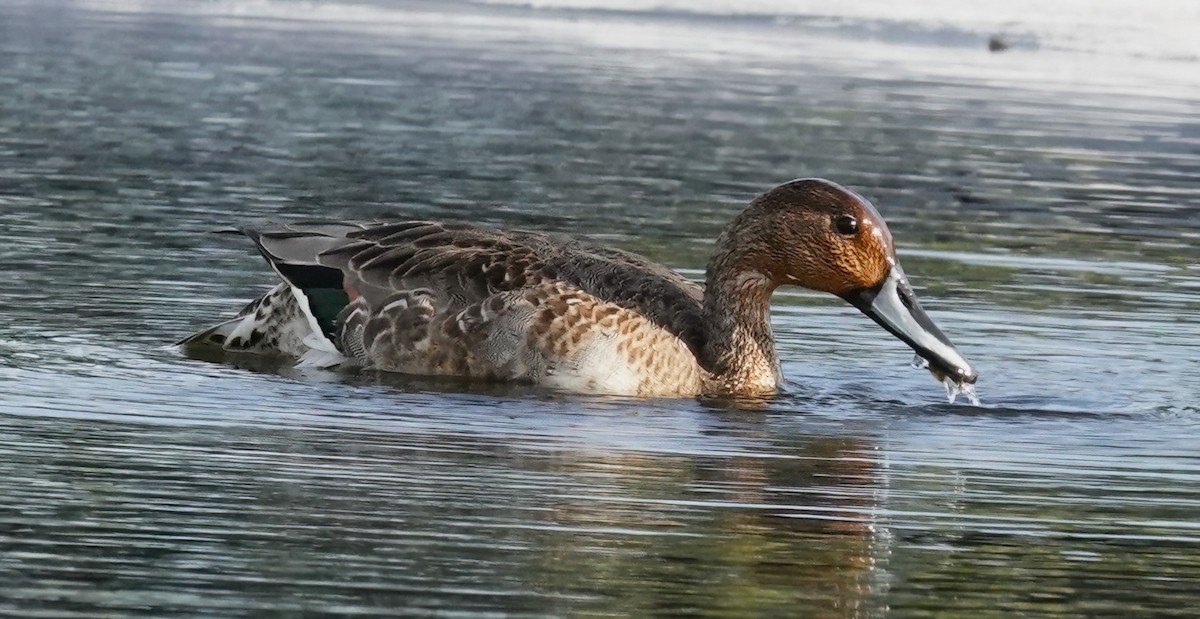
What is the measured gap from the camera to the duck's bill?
10.4m

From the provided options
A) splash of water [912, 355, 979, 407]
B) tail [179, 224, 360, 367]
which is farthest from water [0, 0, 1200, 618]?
tail [179, 224, 360, 367]

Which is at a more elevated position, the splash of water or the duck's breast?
the duck's breast

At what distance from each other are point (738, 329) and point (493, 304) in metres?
1.13

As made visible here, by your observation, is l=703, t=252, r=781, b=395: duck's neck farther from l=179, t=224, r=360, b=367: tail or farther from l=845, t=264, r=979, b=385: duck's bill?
l=179, t=224, r=360, b=367: tail

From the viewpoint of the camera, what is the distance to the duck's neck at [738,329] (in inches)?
419

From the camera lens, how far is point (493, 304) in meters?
10.4

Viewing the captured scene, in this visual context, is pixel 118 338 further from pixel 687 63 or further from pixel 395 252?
pixel 687 63

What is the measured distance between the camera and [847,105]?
22578 millimetres

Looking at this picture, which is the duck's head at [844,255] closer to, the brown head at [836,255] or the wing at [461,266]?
the brown head at [836,255]

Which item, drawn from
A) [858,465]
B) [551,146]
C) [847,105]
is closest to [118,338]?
[858,465]

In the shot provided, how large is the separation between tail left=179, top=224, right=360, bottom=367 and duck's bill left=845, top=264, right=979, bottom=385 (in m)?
2.32

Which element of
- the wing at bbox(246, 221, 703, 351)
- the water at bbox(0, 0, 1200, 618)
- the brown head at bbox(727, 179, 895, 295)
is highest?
the brown head at bbox(727, 179, 895, 295)

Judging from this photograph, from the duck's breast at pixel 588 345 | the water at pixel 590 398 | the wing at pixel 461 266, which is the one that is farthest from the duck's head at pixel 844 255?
the duck's breast at pixel 588 345

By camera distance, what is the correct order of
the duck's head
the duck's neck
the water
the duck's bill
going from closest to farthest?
the water, the duck's bill, the duck's head, the duck's neck
